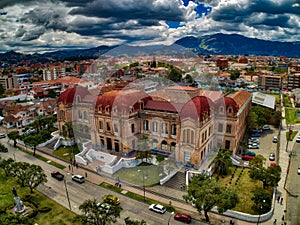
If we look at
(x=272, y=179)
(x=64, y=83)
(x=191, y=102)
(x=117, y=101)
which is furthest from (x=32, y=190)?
(x=64, y=83)

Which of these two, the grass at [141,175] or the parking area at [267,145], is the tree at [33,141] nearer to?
the grass at [141,175]

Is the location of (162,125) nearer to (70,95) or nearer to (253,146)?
(253,146)

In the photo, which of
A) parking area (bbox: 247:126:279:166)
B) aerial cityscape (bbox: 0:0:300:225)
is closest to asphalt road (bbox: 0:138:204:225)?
aerial cityscape (bbox: 0:0:300:225)

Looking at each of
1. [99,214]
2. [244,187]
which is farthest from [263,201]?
[99,214]

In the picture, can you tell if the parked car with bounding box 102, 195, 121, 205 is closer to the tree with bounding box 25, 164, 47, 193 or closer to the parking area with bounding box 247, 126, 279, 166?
the tree with bounding box 25, 164, 47, 193

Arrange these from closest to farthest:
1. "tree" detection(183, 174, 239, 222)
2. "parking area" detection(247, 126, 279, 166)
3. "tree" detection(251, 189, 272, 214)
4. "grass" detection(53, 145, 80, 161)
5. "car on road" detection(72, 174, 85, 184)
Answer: "tree" detection(183, 174, 239, 222) < "tree" detection(251, 189, 272, 214) < "car on road" detection(72, 174, 85, 184) < "parking area" detection(247, 126, 279, 166) < "grass" detection(53, 145, 80, 161)

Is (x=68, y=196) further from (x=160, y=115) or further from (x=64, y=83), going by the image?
(x=64, y=83)
